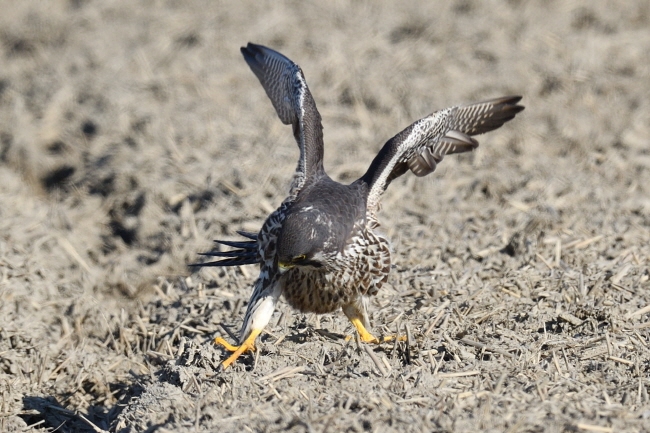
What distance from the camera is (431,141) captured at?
636cm

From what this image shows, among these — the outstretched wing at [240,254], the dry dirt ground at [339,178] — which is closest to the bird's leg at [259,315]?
the dry dirt ground at [339,178]

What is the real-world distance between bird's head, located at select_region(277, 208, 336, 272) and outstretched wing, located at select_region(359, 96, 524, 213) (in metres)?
0.79

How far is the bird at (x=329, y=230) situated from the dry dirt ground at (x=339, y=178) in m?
0.29

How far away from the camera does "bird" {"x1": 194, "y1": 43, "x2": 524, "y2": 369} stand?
207 inches

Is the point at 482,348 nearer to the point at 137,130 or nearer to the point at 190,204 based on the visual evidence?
the point at 190,204

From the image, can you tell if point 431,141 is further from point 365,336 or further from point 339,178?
point 339,178

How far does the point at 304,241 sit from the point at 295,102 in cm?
159

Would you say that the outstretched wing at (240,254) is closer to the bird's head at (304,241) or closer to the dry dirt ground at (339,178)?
the dry dirt ground at (339,178)

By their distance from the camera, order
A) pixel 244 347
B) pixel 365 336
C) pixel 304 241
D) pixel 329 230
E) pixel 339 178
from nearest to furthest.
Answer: pixel 304 241 < pixel 329 230 < pixel 244 347 < pixel 365 336 < pixel 339 178

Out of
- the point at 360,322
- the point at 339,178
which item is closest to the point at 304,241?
the point at 360,322

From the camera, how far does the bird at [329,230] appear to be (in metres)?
5.25

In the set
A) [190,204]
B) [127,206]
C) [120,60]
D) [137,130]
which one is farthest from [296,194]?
[120,60]

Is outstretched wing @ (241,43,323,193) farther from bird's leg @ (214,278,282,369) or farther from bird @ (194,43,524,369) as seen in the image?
bird's leg @ (214,278,282,369)

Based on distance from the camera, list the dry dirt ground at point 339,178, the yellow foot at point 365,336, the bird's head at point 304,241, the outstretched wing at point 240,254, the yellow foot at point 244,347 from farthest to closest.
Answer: the outstretched wing at point 240,254
the yellow foot at point 365,336
the yellow foot at point 244,347
the bird's head at point 304,241
the dry dirt ground at point 339,178
